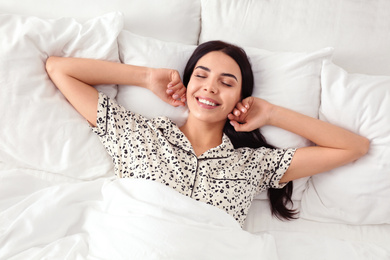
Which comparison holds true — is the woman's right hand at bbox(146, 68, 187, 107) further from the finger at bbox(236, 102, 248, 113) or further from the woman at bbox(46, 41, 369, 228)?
the finger at bbox(236, 102, 248, 113)

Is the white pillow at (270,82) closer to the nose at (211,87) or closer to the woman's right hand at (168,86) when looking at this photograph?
the woman's right hand at (168,86)

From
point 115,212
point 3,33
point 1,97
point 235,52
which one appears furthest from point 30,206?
point 235,52

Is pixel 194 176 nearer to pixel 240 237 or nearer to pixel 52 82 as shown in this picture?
pixel 240 237

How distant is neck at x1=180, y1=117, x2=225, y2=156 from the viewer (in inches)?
64.4

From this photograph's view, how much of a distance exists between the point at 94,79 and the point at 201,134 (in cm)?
52

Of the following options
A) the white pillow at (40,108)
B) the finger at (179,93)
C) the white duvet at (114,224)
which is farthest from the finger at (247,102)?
the white pillow at (40,108)

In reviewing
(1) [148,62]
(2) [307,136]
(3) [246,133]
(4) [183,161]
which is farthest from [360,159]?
(1) [148,62]

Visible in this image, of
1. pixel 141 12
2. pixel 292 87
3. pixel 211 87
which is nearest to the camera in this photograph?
pixel 211 87

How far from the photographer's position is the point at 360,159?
1648 millimetres

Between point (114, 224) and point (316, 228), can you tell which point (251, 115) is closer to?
point (316, 228)

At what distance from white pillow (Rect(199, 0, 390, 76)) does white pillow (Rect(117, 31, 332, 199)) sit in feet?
0.47

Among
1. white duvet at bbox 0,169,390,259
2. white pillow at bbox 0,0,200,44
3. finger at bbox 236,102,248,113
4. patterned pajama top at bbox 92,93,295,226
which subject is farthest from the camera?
white pillow at bbox 0,0,200,44

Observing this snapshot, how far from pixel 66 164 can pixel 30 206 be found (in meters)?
0.25

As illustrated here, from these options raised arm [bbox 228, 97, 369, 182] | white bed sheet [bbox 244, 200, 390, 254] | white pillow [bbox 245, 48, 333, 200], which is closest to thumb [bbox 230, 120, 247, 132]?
raised arm [bbox 228, 97, 369, 182]
